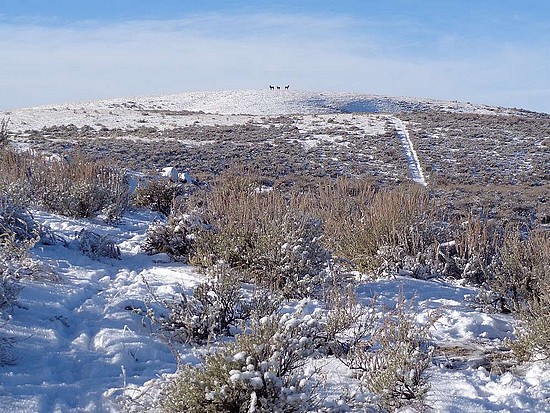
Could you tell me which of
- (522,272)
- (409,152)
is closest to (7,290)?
(522,272)

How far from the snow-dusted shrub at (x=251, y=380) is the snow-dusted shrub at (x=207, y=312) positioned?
1185mm

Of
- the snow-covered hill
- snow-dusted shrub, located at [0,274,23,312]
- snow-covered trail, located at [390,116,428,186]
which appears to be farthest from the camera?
the snow-covered hill

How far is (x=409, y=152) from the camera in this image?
94.5 ft

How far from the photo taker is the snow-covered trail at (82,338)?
3154 mm

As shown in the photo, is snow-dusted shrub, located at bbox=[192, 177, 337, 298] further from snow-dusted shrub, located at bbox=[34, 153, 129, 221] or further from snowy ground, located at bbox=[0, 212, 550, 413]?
snow-dusted shrub, located at bbox=[34, 153, 129, 221]

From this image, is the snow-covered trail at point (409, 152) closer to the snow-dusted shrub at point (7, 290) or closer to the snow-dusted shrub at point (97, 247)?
the snow-dusted shrub at point (97, 247)

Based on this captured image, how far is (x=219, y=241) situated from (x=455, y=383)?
9.58ft

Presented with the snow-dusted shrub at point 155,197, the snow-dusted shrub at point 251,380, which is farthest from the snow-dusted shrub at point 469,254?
the snow-dusted shrub at point 155,197

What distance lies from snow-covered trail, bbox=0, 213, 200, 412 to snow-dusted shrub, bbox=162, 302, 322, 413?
1.94ft

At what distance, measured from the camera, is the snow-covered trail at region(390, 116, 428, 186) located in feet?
77.6

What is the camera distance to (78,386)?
3.26 meters

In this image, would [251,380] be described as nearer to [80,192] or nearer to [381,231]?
[381,231]

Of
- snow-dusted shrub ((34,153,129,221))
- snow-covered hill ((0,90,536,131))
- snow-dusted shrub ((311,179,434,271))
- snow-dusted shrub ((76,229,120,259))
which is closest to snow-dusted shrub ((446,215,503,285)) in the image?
snow-dusted shrub ((311,179,434,271))

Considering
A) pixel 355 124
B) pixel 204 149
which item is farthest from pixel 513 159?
pixel 204 149
